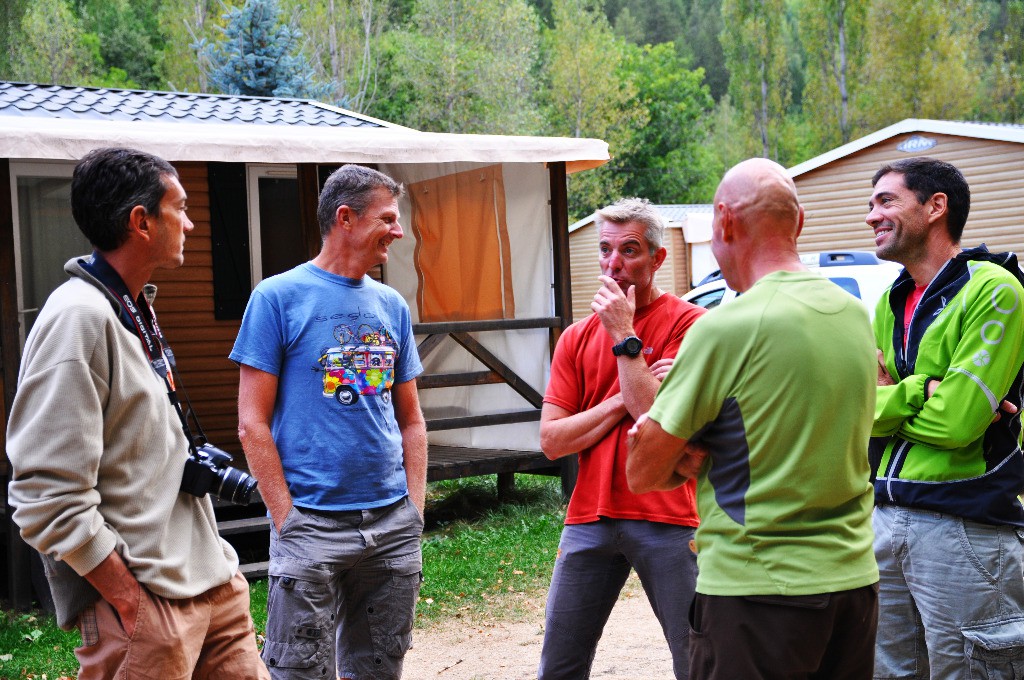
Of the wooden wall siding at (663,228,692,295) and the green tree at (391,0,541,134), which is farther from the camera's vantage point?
the green tree at (391,0,541,134)

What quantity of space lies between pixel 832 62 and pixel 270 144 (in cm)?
4419

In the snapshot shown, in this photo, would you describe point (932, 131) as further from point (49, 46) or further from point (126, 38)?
point (126, 38)

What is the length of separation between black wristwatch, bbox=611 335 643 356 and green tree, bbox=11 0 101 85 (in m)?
41.4

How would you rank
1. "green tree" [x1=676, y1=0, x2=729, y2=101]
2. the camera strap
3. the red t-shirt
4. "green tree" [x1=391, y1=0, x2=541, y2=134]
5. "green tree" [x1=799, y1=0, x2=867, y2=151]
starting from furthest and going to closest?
"green tree" [x1=676, y1=0, x2=729, y2=101], "green tree" [x1=799, y1=0, x2=867, y2=151], "green tree" [x1=391, y1=0, x2=541, y2=134], the red t-shirt, the camera strap

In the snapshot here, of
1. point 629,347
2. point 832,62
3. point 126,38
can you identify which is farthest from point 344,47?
point 629,347

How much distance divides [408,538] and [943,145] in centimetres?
1598

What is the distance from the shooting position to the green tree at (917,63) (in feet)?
139

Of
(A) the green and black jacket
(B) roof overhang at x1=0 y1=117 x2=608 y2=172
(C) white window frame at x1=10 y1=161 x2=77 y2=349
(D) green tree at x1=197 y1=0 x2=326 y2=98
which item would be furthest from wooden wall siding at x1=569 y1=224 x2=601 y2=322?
(A) the green and black jacket

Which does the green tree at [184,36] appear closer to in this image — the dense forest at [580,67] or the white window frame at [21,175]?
the dense forest at [580,67]

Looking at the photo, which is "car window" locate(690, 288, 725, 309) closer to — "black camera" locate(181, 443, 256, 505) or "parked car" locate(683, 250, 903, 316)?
"parked car" locate(683, 250, 903, 316)

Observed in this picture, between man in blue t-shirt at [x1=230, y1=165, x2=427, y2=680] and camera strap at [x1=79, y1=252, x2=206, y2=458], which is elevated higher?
camera strap at [x1=79, y1=252, x2=206, y2=458]

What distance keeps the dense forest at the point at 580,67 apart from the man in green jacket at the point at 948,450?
35.1 metres

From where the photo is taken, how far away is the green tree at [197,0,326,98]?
22.6 meters

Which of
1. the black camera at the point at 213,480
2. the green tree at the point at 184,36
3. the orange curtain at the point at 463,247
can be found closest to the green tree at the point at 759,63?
the green tree at the point at 184,36
